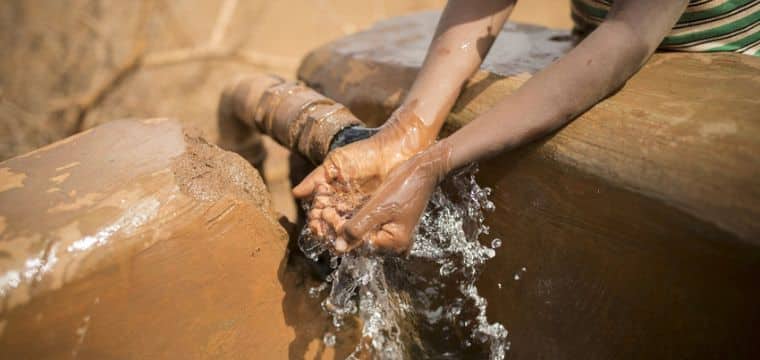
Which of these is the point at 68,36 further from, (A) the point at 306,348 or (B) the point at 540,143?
(B) the point at 540,143

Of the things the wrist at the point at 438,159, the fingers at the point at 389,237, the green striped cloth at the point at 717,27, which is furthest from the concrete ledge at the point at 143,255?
the green striped cloth at the point at 717,27

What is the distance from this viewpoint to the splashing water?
5.39 ft

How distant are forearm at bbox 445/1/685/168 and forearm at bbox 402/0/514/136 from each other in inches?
9.3

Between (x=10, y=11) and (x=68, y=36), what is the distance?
0.43 metres

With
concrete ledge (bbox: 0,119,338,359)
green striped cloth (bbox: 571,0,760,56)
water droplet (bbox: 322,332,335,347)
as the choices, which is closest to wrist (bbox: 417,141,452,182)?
concrete ledge (bbox: 0,119,338,359)

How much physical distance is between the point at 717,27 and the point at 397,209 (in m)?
1.08

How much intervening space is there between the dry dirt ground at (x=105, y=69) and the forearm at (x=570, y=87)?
99.5 inches

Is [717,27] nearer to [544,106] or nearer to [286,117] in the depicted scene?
[544,106]

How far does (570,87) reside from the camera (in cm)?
144

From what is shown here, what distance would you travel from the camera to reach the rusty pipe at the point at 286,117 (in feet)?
5.75

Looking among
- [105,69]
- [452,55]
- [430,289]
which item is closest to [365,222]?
[430,289]

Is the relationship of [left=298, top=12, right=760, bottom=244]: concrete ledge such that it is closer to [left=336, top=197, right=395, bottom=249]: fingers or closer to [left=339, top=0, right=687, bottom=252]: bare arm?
[left=339, top=0, right=687, bottom=252]: bare arm

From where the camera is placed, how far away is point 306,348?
5.35ft

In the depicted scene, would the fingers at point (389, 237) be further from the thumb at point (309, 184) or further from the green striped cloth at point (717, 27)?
the green striped cloth at point (717, 27)
